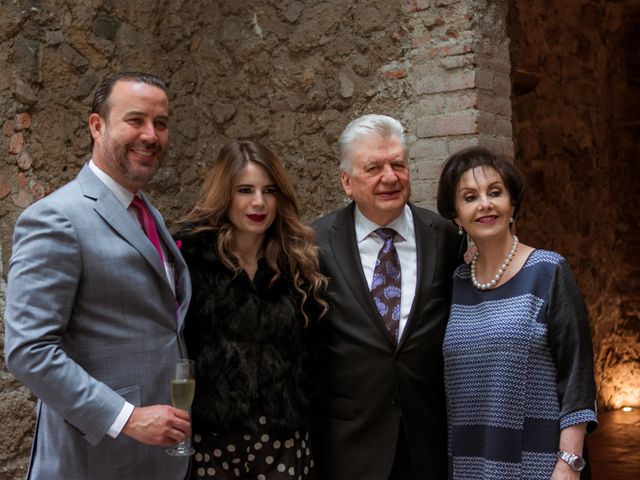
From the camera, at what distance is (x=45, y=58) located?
3.81 meters

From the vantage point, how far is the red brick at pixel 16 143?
3.66 metres

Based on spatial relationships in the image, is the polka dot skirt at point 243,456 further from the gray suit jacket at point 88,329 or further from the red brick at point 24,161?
the red brick at point 24,161

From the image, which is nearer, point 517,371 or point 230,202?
point 517,371

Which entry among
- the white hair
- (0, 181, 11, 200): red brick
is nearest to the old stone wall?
(0, 181, 11, 200): red brick

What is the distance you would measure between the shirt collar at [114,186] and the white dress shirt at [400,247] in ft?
2.76

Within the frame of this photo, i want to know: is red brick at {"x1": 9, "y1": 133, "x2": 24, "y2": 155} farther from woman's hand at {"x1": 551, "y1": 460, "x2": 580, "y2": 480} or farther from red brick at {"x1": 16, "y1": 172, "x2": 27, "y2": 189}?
woman's hand at {"x1": 551, "y1": 460, "x2": 580, "y2": 480}

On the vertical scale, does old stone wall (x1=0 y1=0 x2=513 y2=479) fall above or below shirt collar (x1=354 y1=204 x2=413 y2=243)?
above

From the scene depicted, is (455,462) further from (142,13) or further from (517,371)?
(142,13)

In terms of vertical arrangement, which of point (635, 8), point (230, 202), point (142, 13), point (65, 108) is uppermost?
point (635, 8)

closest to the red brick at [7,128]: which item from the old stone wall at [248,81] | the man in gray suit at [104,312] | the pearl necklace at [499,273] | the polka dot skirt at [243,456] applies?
the old stone wall at [248,81]

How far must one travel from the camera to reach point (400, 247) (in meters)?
2.86

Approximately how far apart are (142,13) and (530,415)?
2.89 metres

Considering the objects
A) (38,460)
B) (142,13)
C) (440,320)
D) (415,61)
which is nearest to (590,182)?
(415,61)

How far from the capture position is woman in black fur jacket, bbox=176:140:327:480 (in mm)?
2471
